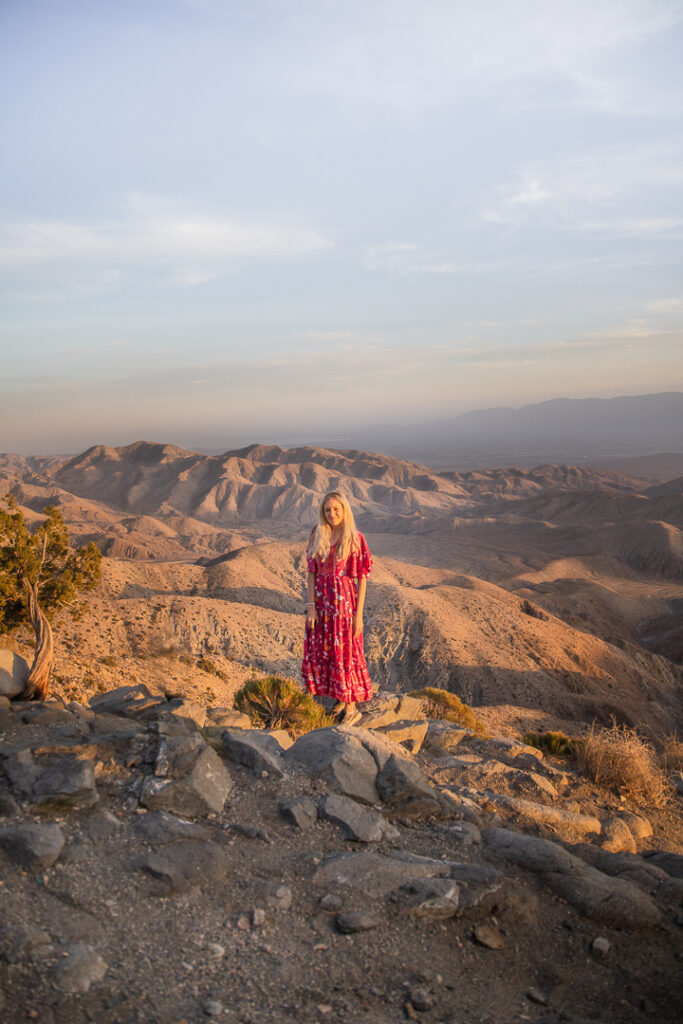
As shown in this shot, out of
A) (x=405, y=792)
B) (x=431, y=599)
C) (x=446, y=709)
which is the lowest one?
(x=431, y=599)

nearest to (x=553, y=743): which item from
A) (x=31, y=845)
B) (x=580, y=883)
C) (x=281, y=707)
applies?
(x=281, y=707)

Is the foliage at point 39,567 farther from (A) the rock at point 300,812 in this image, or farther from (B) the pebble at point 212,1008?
(B) the pebble at point 212,1008

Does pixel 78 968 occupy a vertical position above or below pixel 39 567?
below

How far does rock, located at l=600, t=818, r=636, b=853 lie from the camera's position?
5.26 m

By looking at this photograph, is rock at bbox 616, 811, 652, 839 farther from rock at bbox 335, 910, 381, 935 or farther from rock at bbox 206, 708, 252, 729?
rock at bbox 206, 708, 252, 729

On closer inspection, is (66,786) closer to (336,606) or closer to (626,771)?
(336,606)

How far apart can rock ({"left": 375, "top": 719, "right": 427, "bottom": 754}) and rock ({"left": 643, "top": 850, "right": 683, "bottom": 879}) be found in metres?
2.54

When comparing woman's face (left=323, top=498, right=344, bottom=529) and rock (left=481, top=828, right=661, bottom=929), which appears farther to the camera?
woman's face (left=323, top=498, right=344, bottom=529)

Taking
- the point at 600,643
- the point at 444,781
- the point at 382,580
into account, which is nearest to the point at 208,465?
the point at 382,580

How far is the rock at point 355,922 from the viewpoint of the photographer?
3275mm

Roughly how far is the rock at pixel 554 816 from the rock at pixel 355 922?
2441 millimetres

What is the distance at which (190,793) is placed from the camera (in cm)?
407

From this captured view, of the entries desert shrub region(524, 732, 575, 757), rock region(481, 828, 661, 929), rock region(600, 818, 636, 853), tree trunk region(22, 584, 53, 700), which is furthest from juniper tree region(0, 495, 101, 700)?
desert shrub region(524, 732, 575, 757)

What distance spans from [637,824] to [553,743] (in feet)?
8.99
